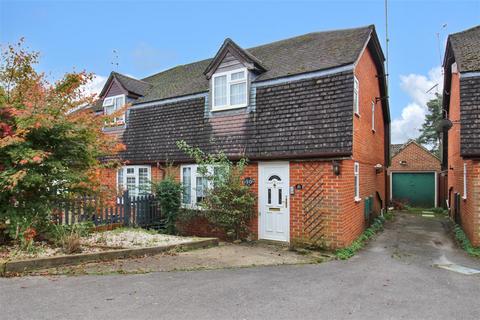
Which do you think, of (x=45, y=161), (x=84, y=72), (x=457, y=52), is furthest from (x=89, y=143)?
(x=457, y=52)

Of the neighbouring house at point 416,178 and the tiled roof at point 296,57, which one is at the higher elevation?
the tiled roof at point 296,57

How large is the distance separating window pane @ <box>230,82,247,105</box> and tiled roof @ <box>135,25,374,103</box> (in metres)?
0.59

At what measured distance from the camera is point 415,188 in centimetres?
2192

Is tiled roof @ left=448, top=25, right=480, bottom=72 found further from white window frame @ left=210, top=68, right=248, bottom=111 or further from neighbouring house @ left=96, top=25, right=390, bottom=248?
white window frame @ left=210, top=68, right=248, bottom=111

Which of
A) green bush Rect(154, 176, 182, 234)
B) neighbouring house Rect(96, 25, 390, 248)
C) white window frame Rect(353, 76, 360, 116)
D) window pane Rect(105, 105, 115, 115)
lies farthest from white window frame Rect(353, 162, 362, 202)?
window pane Rect(105, 105, 115, 115)

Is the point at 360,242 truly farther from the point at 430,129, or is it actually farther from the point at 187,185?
the point at 430,129

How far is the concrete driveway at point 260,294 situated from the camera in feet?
15.0

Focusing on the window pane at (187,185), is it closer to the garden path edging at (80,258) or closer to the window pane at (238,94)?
the window pane at (238,94)

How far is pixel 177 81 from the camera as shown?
1547cm

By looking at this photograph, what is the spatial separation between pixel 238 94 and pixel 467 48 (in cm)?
757

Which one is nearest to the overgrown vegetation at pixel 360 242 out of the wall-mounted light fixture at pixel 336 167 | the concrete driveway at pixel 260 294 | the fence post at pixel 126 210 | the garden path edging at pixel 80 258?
the concrete driveway at pixel 260 294

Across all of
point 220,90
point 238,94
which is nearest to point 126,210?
point 220,90

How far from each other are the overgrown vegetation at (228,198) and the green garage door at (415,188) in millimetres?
15472

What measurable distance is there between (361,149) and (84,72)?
8.85 metres
